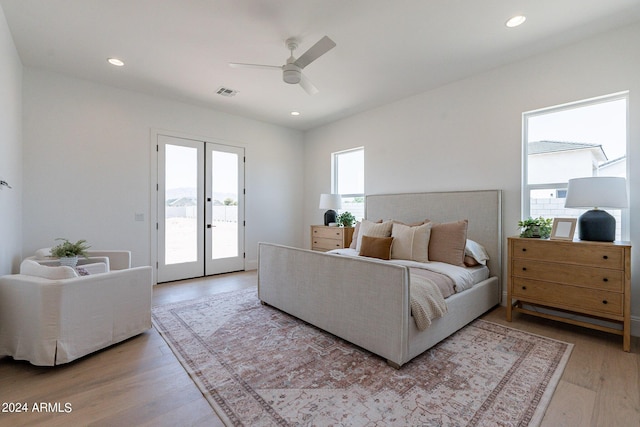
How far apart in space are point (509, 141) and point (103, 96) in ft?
17.0

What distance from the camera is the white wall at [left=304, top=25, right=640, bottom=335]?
104 inches

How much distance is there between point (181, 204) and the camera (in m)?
4.55

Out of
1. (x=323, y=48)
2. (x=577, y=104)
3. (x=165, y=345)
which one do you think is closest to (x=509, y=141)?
(x=577, y=104)

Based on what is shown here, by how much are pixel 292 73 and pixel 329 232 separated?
2.77 m

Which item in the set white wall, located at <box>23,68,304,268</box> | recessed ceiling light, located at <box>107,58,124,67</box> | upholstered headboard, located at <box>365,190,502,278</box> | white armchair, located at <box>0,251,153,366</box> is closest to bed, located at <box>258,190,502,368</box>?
upholstered headboard, located at <box>365,190,502,278</box>

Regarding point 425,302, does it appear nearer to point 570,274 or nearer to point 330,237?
point 570,274

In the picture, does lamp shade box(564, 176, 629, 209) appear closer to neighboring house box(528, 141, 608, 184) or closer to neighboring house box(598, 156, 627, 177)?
neighboring house box(598, 156, 627, 177)

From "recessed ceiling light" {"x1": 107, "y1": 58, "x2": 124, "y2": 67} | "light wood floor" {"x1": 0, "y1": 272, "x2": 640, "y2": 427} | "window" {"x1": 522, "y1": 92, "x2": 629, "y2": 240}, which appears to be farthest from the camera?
"recessed ceiling light" {"x1": 107, "y1": 58, "x2": 124, "y2": 67}

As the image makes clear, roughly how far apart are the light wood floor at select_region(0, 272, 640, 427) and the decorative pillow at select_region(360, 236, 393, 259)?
170cm

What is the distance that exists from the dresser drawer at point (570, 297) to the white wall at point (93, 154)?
15.3 ft

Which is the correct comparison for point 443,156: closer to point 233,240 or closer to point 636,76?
point 636,76

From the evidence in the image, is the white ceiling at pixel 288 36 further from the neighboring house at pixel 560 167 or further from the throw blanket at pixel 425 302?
the throw blanket at pixel 425 302

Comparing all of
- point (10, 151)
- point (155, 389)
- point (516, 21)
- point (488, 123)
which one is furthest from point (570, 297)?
point (10, 151)

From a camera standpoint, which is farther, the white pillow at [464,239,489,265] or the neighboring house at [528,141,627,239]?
the white pillow at [464,239,489,265]
